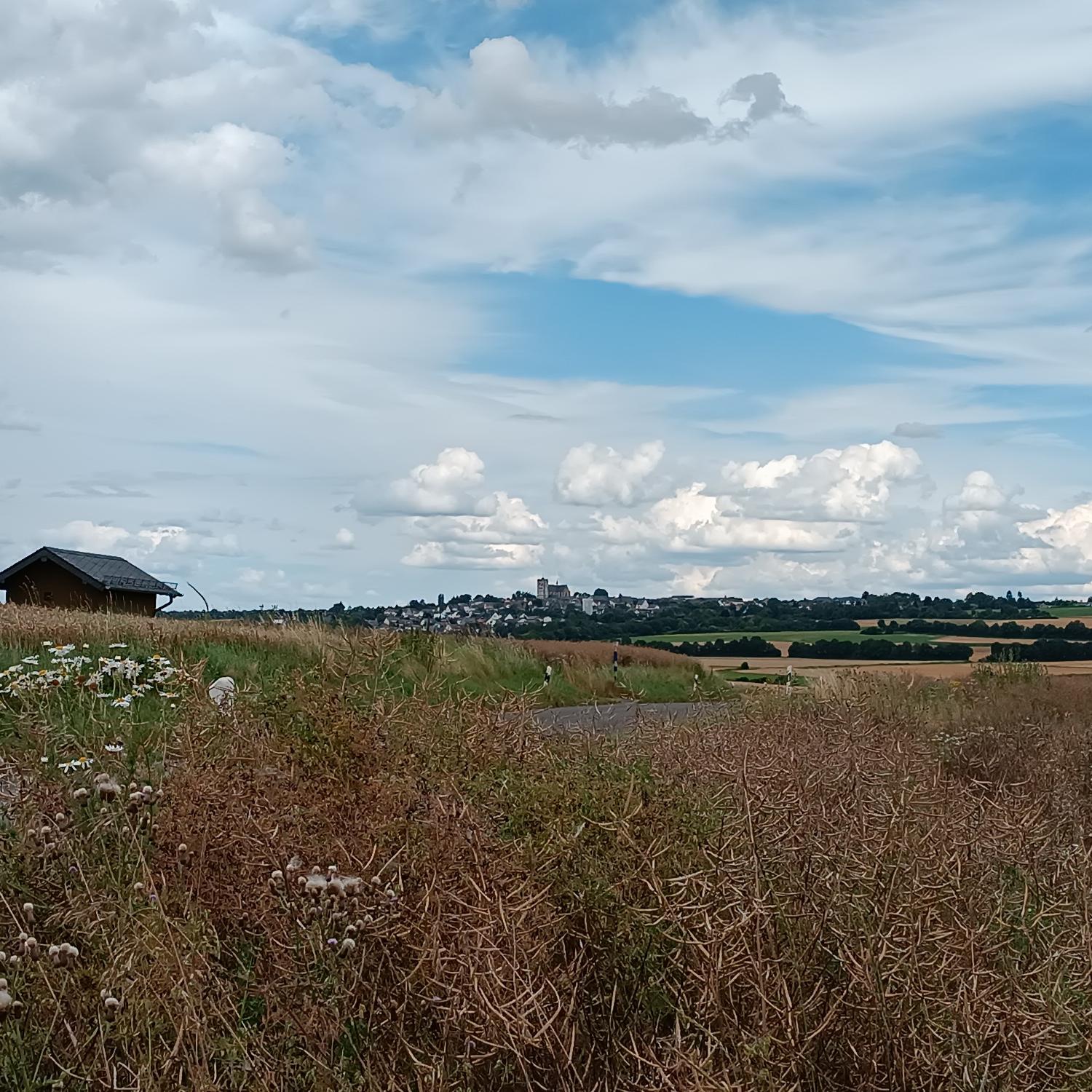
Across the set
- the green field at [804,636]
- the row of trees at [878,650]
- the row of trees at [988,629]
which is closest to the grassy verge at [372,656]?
the row of trees at [878,650]

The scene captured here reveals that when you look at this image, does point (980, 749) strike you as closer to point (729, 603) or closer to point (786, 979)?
point (786, 979)

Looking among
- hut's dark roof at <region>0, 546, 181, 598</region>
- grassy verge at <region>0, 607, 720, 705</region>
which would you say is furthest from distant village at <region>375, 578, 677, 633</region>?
hut's dark roof at <region>0, 546, 181, 598</region>

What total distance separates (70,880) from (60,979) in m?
0.56

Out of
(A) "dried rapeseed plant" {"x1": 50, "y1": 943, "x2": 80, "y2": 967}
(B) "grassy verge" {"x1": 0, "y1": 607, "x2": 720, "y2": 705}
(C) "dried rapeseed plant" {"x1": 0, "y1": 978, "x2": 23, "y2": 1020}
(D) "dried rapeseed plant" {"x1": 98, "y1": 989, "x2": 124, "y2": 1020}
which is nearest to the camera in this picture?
(D) "dried rapeseed plant" {"x1": 98, "y1": 989, "x2": 124, "y2": 1020}

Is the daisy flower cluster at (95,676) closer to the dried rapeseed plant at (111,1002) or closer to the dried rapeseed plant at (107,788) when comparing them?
the dried rapeseed plant at (107,788)

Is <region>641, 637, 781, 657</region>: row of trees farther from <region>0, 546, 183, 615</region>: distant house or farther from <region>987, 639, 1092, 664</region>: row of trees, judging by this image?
<region>0, 546, 183, 615</region>: distant house

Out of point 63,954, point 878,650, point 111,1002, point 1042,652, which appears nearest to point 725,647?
point 878,650

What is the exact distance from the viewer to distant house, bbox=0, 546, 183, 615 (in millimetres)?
32500

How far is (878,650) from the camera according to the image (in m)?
22.4

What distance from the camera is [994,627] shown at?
2714cm

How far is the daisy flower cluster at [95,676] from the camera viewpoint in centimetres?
739

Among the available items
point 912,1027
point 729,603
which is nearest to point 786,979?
point 912,1027

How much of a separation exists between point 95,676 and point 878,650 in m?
16.9

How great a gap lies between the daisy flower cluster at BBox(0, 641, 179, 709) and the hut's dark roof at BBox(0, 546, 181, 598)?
2470 centimetres
